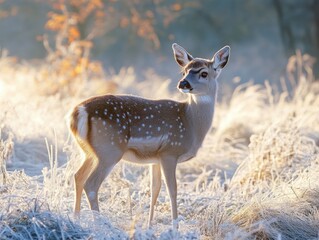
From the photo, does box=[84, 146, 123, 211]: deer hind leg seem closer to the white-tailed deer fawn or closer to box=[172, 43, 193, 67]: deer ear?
the white-tailed deer fawn

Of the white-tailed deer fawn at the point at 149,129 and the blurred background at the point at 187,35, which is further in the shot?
the blurred background at the point at 187,35

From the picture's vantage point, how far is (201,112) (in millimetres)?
6527

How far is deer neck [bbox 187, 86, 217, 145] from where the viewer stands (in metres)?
6.47

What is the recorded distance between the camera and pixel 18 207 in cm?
539

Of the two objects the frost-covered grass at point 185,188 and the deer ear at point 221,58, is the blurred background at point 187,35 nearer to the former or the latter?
the frost-covered grass at point 185,188

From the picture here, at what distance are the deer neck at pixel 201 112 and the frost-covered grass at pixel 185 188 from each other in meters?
0.59

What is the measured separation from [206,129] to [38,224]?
1909 mm

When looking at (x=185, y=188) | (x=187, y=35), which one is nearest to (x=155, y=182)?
(x=185, y=188)

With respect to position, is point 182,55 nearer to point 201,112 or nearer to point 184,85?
point 201,112

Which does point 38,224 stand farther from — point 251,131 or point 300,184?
point 251,131

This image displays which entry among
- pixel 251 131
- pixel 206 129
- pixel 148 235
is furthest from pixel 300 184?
pixel 251 131

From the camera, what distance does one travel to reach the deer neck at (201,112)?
647 cm

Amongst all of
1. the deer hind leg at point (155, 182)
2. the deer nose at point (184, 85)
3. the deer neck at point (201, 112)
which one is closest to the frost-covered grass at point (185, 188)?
the deer hind leg at point (155, 182)

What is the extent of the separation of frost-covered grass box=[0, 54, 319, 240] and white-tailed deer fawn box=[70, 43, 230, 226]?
0.95 feet
